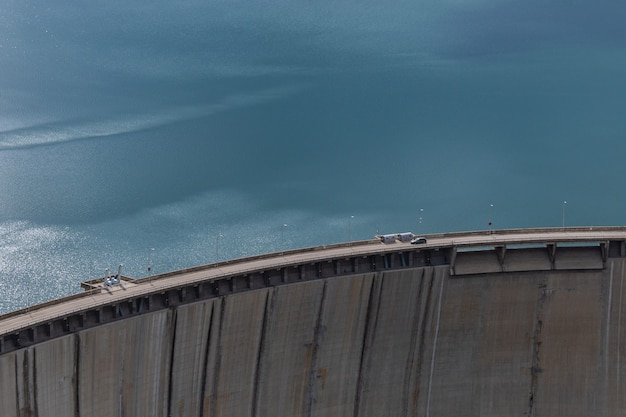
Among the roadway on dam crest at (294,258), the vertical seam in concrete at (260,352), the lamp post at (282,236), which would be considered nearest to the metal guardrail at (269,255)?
the roadway on dam crest at (294,258)

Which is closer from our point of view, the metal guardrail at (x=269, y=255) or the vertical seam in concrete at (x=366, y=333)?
the metal guardrail at (x=269, y=255)

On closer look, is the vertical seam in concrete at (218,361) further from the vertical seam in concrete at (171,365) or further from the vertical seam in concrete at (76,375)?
the vertical seam in concrete at (76,375)

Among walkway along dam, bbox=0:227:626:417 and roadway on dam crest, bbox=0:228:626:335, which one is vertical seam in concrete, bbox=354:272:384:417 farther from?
roadway on dam crest, bbox=0:228:626:335

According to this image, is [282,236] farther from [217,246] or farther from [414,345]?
[414,345]

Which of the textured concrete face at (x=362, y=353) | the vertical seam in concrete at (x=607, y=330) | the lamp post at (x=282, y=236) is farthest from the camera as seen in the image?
the lamp post at (x=282, y=236)

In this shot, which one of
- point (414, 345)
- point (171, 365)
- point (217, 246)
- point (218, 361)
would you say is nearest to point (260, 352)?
point (218, 361)

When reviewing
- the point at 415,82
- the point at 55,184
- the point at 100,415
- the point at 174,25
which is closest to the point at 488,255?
the point at 100,415

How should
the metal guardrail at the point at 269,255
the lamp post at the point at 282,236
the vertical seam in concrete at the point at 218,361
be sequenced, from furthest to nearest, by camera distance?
1. the lamp post at the point at 282,236
2. the vertical seam in concrete at the point at 218,361
3. the metal guardrail at the point at 269,255
